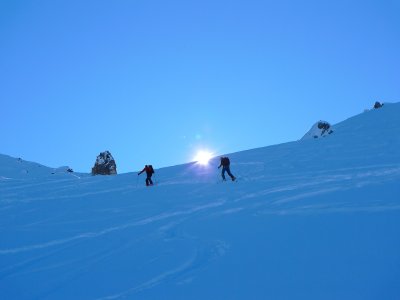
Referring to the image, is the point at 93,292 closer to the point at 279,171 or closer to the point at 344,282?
the point at 344,282

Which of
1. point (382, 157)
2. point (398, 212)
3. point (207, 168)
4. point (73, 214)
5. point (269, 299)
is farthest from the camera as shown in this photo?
point (207, 168)

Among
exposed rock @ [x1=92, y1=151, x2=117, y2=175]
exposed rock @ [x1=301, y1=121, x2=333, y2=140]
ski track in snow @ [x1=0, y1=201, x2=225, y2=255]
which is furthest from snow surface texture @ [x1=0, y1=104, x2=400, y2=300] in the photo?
exposed rock @ [x1=301, y1=121, x2=333, y2=140]

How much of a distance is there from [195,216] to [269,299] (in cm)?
612

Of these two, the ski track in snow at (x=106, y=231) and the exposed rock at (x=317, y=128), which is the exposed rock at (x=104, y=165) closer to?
the exposed rock at (x=317, y=128)

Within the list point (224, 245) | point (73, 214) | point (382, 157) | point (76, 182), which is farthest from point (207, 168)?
point (224, 245)

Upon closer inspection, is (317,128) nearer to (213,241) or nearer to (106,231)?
(106,231)

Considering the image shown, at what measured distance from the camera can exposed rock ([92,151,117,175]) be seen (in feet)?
149

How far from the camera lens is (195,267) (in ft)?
26.0

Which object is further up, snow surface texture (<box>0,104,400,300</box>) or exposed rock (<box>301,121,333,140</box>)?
exposed rock (<box>301,121,333,140</box>)

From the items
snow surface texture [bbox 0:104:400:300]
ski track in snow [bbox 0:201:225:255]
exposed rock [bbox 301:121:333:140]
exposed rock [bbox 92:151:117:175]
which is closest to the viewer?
snow surface texture [bbox 0:104:400:300]

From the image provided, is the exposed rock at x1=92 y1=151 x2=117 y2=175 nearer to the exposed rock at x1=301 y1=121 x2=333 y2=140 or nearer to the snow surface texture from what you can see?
the exposed rock at x1=301 y1=121 x2=333 y2=140

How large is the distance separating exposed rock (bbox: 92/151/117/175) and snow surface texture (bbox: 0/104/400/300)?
26.2 meters

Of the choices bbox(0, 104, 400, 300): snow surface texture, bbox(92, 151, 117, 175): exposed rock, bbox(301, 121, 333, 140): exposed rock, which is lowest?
bbox(0, 104, 400, 300): snow surface texture

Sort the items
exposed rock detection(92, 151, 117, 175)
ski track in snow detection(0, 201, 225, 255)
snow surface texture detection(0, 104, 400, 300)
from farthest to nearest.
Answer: exposed rock detection(92, 151, 117, 175) < ski track in snow detection(0, 201, 225, 255) < snow surface texture detection(0, 104, 400, 300)
